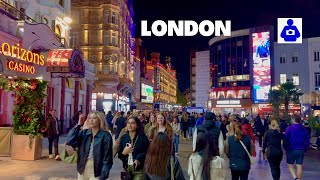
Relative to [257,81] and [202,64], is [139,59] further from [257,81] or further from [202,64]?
[202,64]

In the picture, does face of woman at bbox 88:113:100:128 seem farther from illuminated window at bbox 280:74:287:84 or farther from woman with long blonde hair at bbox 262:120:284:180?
illuminated window at bbox 280:74:287:84

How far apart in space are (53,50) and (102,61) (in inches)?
1181

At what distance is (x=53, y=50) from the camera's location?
65.6ft

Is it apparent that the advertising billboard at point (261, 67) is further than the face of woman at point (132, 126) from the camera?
Yes

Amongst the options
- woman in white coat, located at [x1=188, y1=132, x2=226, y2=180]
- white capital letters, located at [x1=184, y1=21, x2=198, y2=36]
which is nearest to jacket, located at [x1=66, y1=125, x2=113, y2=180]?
woman in white coat, located at [x1=188, y1=132, x2=226, y2=180]

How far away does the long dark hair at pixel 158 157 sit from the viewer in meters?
4.66

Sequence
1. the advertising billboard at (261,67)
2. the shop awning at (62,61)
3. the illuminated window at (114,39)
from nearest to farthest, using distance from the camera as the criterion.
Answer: the shop awning at (62,61) < the illuminated window at (114,39) < the advertising billboard at (261,67)

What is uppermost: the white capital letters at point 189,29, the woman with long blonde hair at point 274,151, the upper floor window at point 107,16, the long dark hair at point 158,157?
the upper floor window at point 107,16

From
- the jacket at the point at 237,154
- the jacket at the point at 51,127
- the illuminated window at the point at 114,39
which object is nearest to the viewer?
the jacket at the point at 237,154

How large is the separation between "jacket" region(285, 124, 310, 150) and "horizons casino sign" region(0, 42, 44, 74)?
1027 cm

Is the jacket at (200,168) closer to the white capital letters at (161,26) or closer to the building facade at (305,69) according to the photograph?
the white capital letters at (161,26)

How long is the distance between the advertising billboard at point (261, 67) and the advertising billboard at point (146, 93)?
90.3 ft

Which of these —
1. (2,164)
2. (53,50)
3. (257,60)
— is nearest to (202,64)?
(257,60)

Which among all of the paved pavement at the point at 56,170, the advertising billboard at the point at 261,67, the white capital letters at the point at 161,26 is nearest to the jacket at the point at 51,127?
the paved pavement at the point at 56,170
